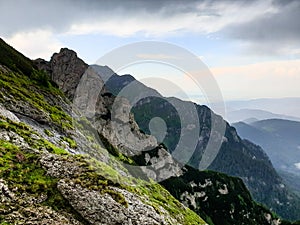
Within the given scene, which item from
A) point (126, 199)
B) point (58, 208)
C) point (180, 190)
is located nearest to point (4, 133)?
point (58, 208)

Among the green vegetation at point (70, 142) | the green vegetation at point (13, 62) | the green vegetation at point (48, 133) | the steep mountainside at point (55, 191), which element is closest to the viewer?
the steep mountainside at point (55, 191)

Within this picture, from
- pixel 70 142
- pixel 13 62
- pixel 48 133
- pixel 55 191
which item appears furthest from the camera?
pixel 13 62

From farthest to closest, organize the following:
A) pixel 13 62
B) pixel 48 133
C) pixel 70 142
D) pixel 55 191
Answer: pixel 13 62 → pixel 70 142 → pixel 48 133 → pixel 55 191

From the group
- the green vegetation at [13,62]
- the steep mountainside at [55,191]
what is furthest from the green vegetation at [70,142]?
the green vegetation at [13,62]

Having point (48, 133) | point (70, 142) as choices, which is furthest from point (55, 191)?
point (70, 142)

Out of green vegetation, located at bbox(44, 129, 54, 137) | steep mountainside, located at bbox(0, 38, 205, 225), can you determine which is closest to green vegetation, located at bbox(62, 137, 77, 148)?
green vegetation, located at bbox(44, 129, 54, 137)

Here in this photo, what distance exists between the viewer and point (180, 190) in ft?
650

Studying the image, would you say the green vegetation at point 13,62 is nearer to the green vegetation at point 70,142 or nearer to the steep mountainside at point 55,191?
the green vegetation at point 70,142

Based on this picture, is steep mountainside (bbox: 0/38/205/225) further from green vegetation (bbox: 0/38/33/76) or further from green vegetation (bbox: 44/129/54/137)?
green vegetation (bbox: 0/38/33/76)

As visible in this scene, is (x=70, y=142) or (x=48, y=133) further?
(x=70, y=142)

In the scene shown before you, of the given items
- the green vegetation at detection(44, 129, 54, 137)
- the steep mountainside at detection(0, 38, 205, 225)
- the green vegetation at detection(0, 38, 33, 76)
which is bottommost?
the steep mountainside at detection(0, 38, 205, 225)

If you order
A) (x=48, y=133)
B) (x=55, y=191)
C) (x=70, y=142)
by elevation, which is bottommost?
(x=55, y=191)

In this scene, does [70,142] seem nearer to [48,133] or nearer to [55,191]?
[48,133]

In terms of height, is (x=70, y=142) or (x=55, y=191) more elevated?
(x=70, y=142)
